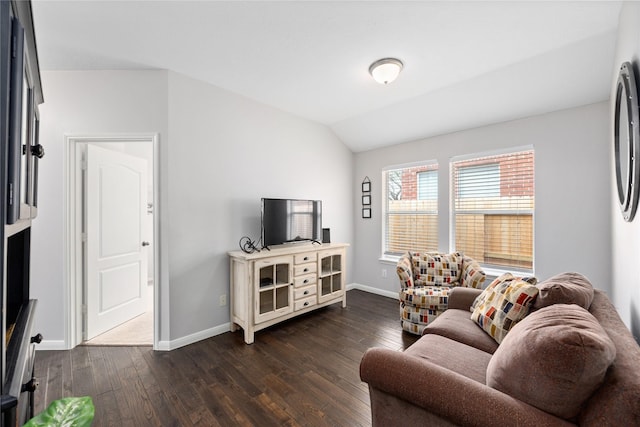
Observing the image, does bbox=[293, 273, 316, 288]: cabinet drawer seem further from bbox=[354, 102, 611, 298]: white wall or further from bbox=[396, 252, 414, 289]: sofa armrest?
bbox=[354, 102, 611, 298]: white wall

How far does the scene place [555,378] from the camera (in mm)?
906

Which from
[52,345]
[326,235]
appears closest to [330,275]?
[326,235]

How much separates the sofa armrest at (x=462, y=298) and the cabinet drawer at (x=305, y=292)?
155 cm

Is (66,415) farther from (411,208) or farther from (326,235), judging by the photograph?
(411,208)

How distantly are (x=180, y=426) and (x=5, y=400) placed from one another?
130cm

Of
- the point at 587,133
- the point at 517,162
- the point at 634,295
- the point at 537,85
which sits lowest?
the point at 634,295

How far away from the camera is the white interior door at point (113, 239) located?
2.78 meters

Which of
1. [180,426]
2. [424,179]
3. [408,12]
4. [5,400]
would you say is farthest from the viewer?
[424,179]

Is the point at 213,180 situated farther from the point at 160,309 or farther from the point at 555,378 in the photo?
the point at 555,378

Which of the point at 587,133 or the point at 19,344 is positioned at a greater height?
the point at 587,133

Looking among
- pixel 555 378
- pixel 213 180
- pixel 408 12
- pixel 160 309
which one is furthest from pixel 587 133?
pixel 160 309

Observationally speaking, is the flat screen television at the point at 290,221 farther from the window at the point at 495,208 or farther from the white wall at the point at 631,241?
the white wall at the point at 631,241

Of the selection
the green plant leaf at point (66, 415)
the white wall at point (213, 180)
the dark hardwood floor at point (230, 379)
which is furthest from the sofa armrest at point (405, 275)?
the green plant leaf at point (66, 415)

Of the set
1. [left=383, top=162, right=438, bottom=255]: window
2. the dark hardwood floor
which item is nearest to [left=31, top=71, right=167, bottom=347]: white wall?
the dark hardwood floor
